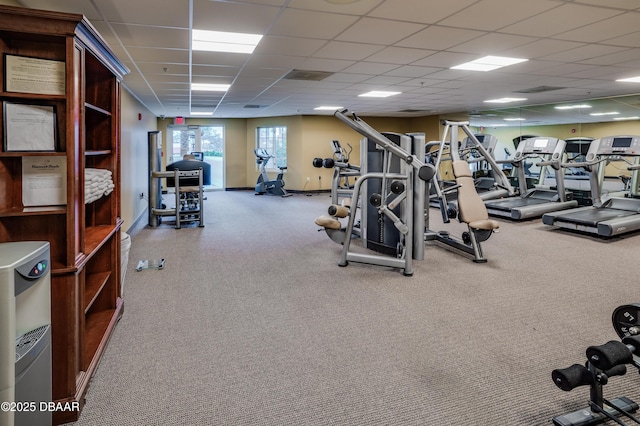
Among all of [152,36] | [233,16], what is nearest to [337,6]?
[233,16]

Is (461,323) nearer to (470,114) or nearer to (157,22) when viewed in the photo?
(157,22)

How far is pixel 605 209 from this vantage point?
21.8ft

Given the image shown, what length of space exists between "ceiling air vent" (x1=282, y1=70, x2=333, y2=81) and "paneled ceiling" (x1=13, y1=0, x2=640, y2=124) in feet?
0.35

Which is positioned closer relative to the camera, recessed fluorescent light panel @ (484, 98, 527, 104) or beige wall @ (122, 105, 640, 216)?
recessed fluorescent light panel @ (484, 98, 527, 104)

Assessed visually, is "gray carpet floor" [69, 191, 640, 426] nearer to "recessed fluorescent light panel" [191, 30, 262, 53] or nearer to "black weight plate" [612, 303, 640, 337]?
"black weight plate" [612, 303, 640, 337]

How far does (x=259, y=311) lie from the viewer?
3064 millimetres

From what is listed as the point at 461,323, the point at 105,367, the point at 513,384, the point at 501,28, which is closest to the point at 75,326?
the point at 105,367

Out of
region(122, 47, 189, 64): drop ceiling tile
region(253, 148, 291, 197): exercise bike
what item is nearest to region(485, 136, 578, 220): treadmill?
region(253, 148, 291, 197): exercise bike

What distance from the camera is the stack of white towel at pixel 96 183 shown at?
214 cm

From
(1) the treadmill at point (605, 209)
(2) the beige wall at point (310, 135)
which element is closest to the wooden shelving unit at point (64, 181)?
(1) the treadmill at point (605, 209)

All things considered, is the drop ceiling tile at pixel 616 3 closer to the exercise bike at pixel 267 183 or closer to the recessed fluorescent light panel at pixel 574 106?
the recessed fluorescent light panel at pixel 574 106

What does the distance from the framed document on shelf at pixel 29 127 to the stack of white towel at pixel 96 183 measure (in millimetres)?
315

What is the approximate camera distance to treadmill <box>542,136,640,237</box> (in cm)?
558

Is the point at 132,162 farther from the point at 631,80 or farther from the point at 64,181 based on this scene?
the point at 631,80
